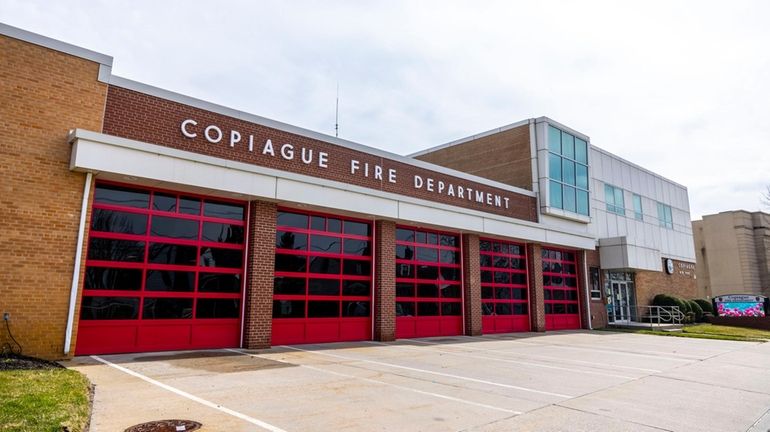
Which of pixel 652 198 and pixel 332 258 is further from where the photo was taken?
pixel 652 198

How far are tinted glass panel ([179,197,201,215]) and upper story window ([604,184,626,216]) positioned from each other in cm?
2457

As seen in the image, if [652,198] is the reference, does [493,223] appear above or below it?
below

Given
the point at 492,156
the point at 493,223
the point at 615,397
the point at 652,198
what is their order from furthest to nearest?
the point at 652,198 < the point at 492,156 < the point at 493,223 < the point at 615,397

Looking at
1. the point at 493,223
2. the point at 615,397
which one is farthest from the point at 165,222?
the point at 493,223

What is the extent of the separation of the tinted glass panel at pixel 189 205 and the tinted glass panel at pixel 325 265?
3.57 metres

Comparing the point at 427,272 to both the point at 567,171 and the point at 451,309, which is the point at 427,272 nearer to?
the point at 451,309

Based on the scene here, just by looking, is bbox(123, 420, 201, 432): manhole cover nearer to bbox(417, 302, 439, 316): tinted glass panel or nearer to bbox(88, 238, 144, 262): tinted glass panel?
bbox(88, 238, 144, 262): tinted glass panel

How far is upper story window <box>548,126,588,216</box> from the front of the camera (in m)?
24.4

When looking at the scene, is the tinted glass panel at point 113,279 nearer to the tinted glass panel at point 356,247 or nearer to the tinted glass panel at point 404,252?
the tinted glass panel at point 356,247

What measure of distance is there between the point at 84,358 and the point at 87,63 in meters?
6.47

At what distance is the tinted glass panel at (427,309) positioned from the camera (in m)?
17.5

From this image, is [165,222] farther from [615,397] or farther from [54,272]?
[615,397]

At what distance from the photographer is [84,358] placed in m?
10.1

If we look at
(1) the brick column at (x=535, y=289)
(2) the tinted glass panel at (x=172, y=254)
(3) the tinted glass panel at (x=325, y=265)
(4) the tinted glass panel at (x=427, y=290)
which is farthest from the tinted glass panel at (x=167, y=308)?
(1) the brick column at (x=535, y=289)
